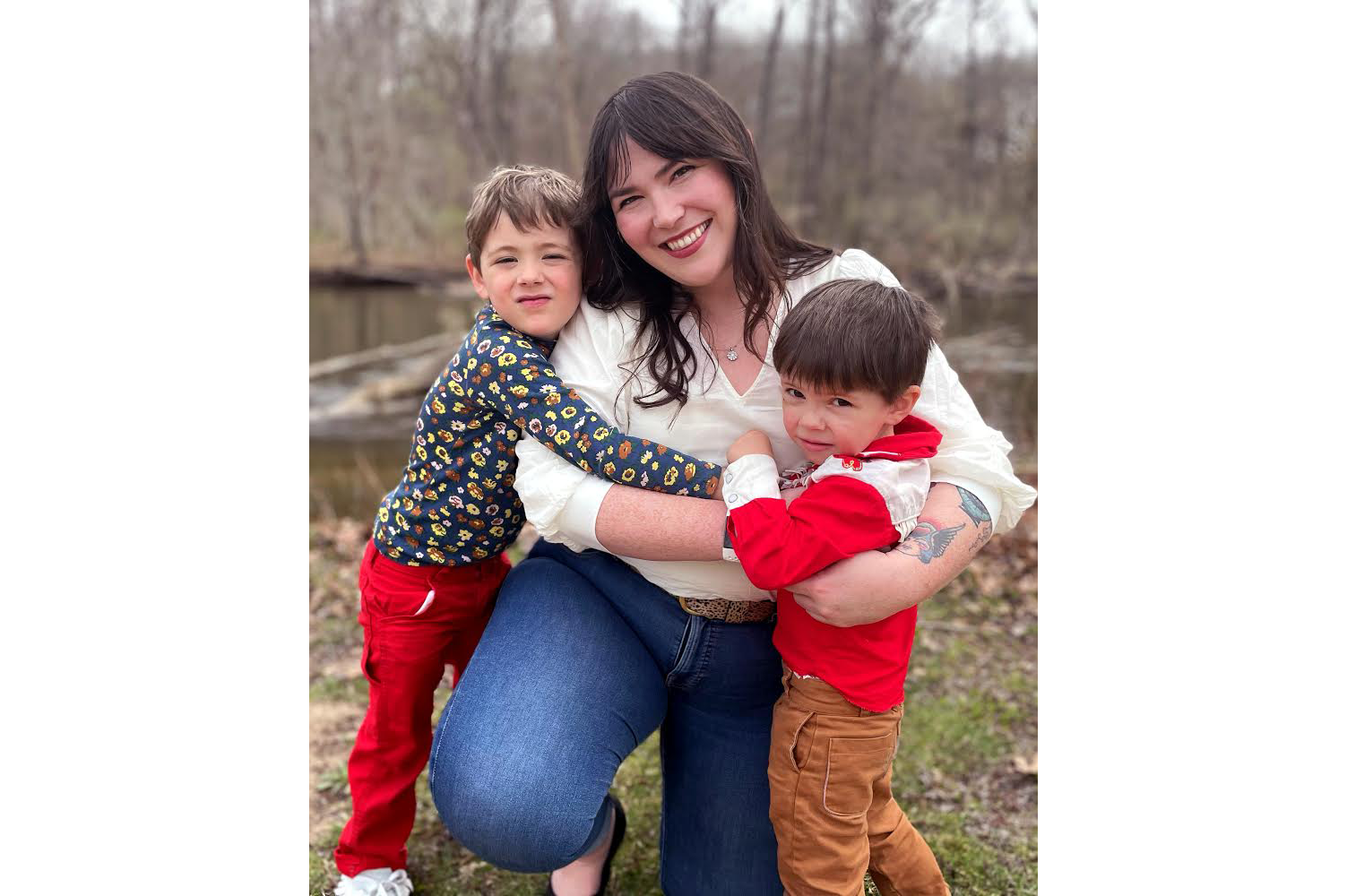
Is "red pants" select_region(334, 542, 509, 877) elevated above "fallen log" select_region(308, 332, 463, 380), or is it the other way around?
"fallen log" select_region(308, 332, 463, 380)

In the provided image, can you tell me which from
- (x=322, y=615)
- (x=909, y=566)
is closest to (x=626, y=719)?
(x=909, y=566)

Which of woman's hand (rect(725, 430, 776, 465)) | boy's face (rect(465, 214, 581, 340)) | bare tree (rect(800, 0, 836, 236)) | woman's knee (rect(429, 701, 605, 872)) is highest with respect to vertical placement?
bare tree (rect(800, 0, 836, 236))

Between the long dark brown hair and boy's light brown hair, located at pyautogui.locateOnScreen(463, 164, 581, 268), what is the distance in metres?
0.05

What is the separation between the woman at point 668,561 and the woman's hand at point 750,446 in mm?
69

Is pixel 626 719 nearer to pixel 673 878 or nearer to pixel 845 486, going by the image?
pixel 673 878

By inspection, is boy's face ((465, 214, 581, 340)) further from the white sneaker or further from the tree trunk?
the tree trunk

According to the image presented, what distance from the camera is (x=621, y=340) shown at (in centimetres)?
183

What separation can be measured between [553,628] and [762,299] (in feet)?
2.43

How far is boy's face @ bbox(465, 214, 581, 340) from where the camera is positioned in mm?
1800

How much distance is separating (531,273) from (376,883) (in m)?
1.32

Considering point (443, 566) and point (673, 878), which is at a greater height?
point (443, 566)

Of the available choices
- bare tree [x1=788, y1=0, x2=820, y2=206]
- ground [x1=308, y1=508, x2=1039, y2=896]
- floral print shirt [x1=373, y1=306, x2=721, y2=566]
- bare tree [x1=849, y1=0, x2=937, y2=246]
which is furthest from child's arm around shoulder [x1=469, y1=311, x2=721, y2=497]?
bare tree [x1=849, y1=0, x2=937, y2=246]

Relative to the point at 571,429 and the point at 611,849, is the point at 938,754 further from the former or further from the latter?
the point at 571,429

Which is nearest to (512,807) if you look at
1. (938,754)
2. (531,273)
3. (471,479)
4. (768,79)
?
(471,479)
